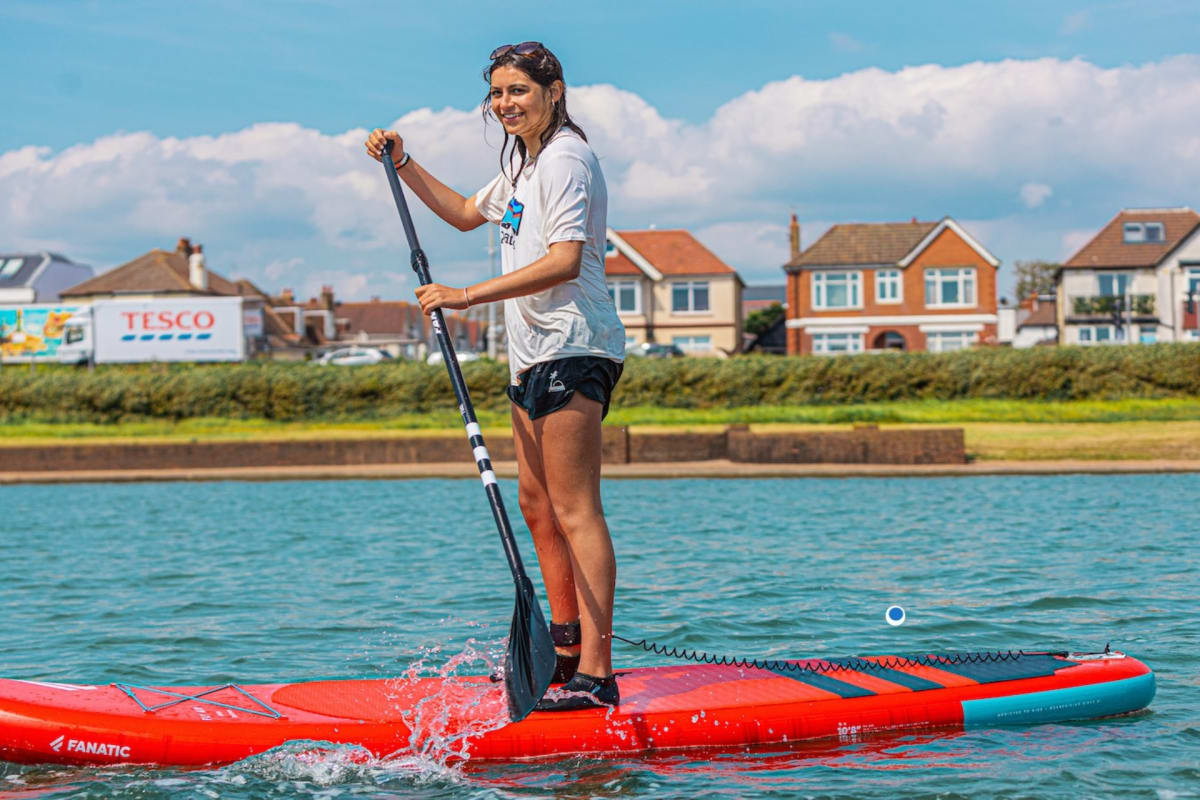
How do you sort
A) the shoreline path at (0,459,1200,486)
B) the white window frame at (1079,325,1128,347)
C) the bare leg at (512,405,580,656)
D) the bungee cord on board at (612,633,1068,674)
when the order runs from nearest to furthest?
the bare leg at (512,405,580,656)
the bungee cord on board at (612,633,1068,674)
the shoreline path at (0,459,1200,486)
the white window frame at (1079,325,1128,347)

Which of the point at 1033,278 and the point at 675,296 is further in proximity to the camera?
the point at 1033,278

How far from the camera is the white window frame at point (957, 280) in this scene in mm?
49562

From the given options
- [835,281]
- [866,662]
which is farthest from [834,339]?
[866,662]

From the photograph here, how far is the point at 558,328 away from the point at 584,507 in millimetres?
629

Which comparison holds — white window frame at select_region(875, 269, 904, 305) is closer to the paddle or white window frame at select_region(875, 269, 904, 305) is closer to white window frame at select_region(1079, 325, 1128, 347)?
white window frame at select_region(1079, 325, 1128, 347)

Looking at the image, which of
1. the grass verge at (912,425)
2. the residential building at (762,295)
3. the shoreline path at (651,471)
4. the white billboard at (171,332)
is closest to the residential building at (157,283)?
the white billboard at (171,332)

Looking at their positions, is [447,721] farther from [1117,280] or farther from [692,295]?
[1117,280]

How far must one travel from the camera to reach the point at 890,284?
4994 centimetres

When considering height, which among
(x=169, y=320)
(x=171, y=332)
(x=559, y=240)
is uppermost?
(x=169, y=320)

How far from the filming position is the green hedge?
2975 cm

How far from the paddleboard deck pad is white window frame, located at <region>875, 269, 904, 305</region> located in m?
45.8

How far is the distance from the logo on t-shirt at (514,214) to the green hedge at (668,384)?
970 inches

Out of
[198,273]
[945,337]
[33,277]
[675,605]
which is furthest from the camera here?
[33,277]

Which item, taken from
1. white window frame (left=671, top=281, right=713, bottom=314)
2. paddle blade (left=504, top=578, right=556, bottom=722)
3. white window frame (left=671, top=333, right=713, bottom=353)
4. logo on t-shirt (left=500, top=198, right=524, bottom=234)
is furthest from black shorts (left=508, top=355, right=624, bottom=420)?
white window frame (left=671, top=281, right=713, bottom=314)
